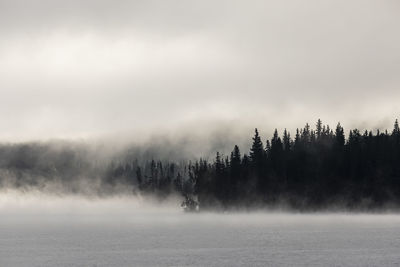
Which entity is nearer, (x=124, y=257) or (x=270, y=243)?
(x=124, y=257)

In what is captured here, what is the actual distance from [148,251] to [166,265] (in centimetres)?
2722

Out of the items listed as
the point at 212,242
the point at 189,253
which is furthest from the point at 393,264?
the point at 212,242

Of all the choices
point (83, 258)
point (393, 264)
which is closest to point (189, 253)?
point (83, 258)

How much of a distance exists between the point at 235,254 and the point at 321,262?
1918 centimetres

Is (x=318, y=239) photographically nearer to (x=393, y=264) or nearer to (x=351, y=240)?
(x=351, y=240)

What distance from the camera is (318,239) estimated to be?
155000 mm

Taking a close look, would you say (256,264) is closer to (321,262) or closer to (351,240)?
(321,262)

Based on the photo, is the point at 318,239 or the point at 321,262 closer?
the point at 321,262

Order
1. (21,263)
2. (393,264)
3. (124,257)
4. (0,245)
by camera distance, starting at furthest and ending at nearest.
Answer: (0,245) → (124,257) → (21,263) → (393,264)

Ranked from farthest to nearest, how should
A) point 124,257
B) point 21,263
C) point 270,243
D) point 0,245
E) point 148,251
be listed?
point 0,245, point 270,243, point 148,251, point 124,257, point 21,263

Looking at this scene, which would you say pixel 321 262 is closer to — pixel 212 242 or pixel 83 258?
pixel 83 258

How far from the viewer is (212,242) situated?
156m

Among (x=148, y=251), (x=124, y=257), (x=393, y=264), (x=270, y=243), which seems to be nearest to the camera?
(x=393, y=264)

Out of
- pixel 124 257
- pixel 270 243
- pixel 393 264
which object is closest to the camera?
pixel 393 264
